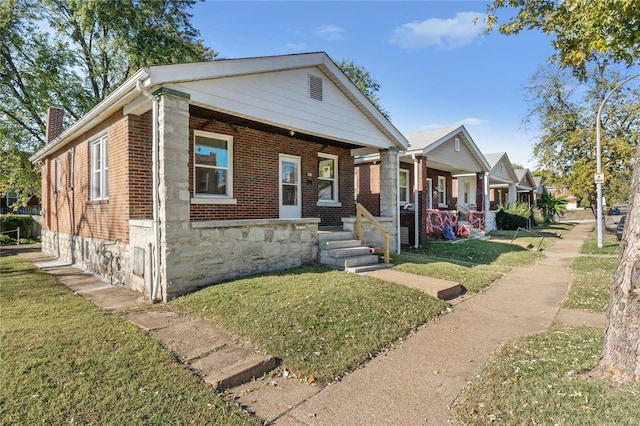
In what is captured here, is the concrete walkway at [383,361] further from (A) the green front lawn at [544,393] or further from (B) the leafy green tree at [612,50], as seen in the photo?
(B) the leafy green tree at [612,50]

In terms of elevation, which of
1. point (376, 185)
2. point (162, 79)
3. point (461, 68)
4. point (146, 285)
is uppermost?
point (461, 68)

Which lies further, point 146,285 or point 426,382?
point 146,285

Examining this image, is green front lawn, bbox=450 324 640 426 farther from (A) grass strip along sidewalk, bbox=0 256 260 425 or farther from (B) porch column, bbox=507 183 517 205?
(B) porch column, bbox=507 183 517 205

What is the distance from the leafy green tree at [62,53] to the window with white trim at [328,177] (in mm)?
12745

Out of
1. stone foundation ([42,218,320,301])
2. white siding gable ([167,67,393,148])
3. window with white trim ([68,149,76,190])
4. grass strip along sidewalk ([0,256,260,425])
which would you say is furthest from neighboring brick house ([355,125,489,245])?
grass strip along sidewalk ([0,256,260,425])

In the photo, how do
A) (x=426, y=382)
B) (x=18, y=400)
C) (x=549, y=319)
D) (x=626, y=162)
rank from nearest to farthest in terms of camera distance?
(x=18, y=400) < (x=426, y=382) < (x=549, y=319) < (x=626, y=162)

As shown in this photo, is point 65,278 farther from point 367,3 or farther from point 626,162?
point 626,162

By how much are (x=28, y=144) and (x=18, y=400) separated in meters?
21.4

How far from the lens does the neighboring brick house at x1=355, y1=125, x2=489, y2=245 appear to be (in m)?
13.2

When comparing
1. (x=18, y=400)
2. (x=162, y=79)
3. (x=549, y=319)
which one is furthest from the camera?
(x=162, y=79)

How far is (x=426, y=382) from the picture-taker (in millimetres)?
3357

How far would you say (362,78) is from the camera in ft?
101

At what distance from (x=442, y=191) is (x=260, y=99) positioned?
14499 millimetres

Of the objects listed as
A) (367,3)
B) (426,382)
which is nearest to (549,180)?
(367,3)
